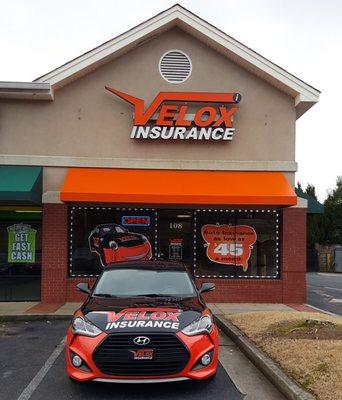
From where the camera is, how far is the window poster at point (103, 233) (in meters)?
13.3

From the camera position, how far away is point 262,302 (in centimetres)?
1312

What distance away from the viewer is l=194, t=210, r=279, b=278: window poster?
13.5 m

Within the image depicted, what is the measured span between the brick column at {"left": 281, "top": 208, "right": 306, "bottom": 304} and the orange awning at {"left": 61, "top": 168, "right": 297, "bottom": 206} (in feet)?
3.65

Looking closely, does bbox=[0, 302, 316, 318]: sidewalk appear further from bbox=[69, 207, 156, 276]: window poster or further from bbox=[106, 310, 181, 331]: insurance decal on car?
bbox=[106, 310, 181, 331]: insurance decal on car

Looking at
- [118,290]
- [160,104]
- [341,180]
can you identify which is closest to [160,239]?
[160,104]

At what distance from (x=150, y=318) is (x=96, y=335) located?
0.68 meters

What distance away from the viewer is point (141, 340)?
553 centimetres

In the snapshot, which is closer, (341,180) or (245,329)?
(245,329)

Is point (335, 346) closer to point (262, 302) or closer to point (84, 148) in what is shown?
point (262, 302)

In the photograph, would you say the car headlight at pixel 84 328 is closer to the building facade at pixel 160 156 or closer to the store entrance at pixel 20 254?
the building facade at pixel 160 156

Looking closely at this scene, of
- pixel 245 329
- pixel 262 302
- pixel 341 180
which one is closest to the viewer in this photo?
pixel 245 329

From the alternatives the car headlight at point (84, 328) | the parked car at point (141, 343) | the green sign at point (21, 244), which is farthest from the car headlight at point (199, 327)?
the green sign at point (21, 244)

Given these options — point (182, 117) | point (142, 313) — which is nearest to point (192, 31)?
point (182, 117)

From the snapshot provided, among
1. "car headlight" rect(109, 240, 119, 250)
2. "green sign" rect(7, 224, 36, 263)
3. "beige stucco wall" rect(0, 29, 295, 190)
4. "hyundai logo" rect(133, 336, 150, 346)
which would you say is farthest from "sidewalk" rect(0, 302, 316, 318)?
"hyundai logo" rect(133, 336, 150, 346)
